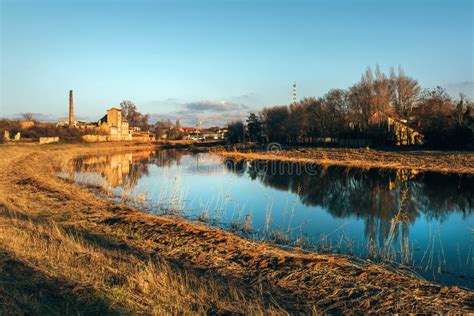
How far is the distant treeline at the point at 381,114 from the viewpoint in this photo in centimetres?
3775

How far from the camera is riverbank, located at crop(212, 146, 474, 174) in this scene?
98.3 feet

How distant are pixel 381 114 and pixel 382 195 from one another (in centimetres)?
2977

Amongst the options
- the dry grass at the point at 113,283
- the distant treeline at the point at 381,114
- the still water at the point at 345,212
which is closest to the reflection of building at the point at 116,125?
the distant treeline at the point at 381,114

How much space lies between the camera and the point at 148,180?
71.3ft

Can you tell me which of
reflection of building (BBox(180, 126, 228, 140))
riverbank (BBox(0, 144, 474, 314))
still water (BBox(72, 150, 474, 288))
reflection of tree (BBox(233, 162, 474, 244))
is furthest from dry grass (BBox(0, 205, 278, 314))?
reflection of building (BBox(180, 126, 228, 140))

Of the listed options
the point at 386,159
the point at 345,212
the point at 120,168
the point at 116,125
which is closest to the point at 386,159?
the point at 386,159

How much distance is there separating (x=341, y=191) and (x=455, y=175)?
42.1 ft

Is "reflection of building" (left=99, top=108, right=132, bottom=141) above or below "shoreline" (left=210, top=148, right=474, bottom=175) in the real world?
above

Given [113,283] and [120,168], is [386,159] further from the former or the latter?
Result: [113,283]

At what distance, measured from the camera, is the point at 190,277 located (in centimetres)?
614

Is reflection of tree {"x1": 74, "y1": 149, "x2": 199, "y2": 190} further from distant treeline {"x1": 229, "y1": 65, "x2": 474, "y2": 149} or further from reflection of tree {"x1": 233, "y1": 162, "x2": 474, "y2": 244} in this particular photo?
distant treeline {"x1": 229, "y1": 65, "x2": 474, "y2": 149}

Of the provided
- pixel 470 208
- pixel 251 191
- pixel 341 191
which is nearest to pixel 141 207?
pixel 251 191

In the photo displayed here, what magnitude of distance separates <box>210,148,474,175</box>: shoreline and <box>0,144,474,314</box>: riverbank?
85.2 feet

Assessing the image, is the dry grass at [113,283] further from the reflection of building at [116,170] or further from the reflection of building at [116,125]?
the reflection of building at [116,125]
